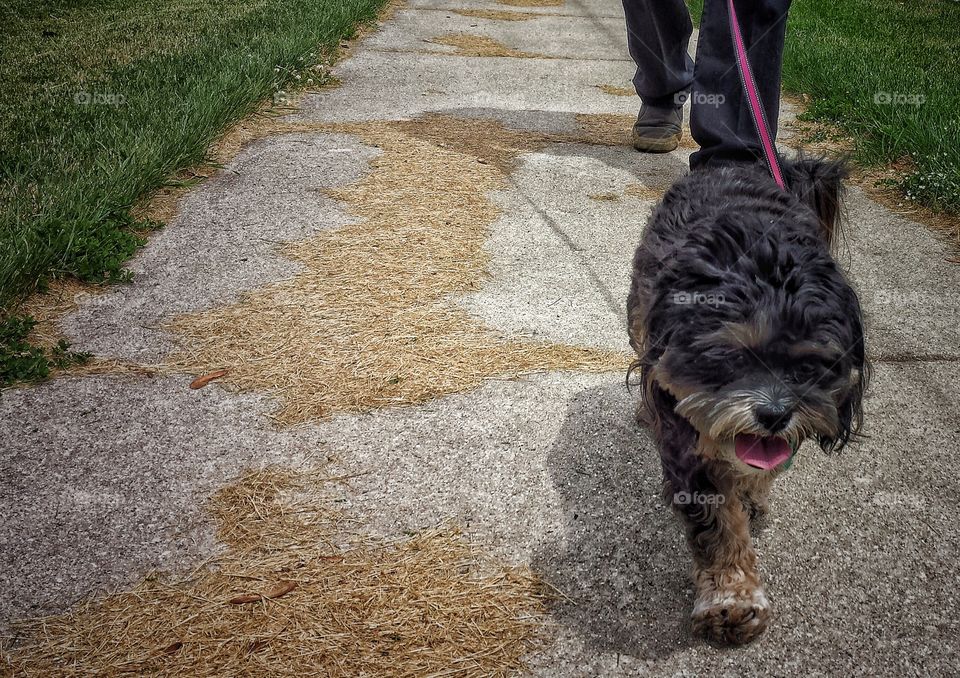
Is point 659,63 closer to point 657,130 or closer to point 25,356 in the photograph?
point 657,130

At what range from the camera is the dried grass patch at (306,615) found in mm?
2051

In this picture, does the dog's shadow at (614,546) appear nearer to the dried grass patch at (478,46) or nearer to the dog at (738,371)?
the dog at (738,371)

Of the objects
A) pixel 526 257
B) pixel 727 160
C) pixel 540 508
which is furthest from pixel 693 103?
pixel 540 508

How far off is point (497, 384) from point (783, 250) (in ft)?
4.94

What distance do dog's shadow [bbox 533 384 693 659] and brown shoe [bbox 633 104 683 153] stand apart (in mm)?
3377

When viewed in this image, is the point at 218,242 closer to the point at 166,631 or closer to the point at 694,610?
the point at 166,631

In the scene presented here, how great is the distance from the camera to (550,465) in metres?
2.84

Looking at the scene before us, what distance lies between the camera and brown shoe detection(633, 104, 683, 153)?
5.87 meters

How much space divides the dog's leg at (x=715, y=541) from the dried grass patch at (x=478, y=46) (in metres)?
7.58

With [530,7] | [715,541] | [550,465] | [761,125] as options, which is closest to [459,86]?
[761,125]

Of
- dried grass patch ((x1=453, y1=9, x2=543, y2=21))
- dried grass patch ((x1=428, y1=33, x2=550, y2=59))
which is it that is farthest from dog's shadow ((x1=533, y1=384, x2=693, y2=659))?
dried grass patch ((x1=453, y1=9, x2=543, y2=21))

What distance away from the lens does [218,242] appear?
14.3 feet

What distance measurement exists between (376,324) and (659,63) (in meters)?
3.47

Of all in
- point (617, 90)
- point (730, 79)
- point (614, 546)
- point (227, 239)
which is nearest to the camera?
point (614, 546)
